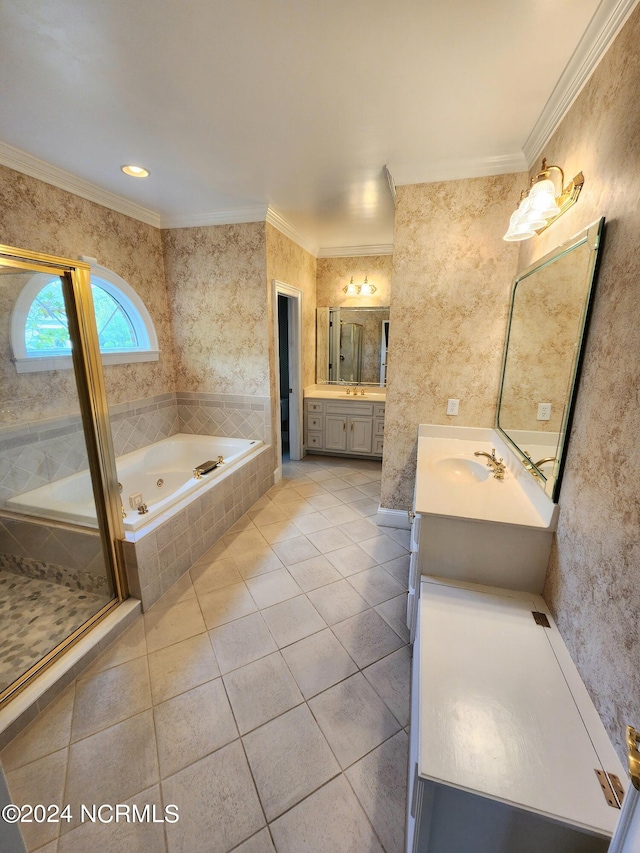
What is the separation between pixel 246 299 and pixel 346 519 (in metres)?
2.20

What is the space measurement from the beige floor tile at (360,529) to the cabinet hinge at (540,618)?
148 centimetres

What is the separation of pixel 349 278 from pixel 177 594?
397 centimetres

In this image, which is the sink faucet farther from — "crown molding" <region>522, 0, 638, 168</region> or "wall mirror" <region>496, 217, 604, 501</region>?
"crown molding" <region>522, 0, 638, 168</region>

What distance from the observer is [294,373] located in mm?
4258

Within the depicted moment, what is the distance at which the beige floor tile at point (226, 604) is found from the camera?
194cm

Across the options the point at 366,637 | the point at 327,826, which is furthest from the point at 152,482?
the point at 327,826

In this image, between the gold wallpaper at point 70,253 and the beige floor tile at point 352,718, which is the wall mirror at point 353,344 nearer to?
the gold wallpaper at point 70,253

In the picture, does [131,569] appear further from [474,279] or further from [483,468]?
[474,279]

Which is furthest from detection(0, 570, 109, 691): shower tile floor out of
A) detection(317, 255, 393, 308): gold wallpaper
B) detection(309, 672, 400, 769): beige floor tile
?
detection(317, 255, 393, 308): gold wallpaper

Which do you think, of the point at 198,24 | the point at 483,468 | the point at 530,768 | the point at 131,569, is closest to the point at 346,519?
the point at 483,468

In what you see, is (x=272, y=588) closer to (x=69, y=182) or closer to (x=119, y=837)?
(x=119, y=837)

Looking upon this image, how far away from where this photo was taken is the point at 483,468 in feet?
6.79

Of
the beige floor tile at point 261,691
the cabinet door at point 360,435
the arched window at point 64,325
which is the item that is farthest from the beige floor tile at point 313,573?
the cabinet door at point 360,435

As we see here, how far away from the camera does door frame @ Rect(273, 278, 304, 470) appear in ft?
12.0
